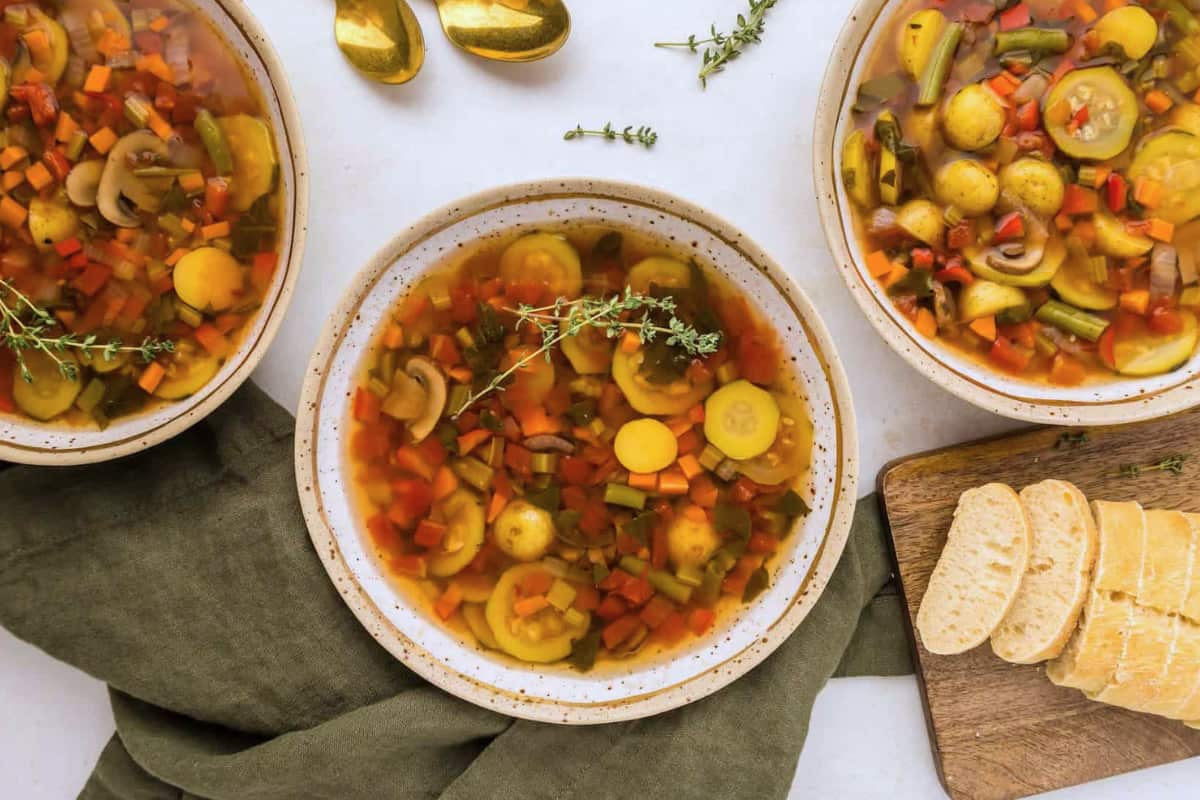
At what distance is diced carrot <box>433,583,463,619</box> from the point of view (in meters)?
2.63

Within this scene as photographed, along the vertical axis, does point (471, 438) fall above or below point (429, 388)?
below

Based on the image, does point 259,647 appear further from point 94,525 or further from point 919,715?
point 919,715

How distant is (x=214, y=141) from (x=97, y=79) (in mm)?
346

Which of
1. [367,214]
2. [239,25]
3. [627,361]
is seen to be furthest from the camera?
[367,214]

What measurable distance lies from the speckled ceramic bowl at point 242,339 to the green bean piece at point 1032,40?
1937mm

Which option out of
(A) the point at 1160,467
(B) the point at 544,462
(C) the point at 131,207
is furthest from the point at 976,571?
(C) the point at 131,207

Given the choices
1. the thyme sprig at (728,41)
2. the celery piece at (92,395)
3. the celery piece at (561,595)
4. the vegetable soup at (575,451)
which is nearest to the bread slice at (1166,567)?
the vegetable soup at (575,451)

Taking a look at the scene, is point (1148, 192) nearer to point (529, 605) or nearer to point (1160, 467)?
point (1160, 467)

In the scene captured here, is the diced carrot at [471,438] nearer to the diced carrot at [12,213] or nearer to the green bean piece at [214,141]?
the green bean piece at [214,141]

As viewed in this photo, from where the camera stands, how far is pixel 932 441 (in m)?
2.83

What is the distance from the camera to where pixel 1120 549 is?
8.45ft

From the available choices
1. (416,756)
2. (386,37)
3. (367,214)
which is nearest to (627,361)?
(367,214)

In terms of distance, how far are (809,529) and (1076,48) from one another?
5.13ft

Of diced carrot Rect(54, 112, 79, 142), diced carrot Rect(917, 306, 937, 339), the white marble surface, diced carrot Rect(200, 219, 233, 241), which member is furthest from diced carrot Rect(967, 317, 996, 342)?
diced carrot Rect(54, 112, 79, 142)
